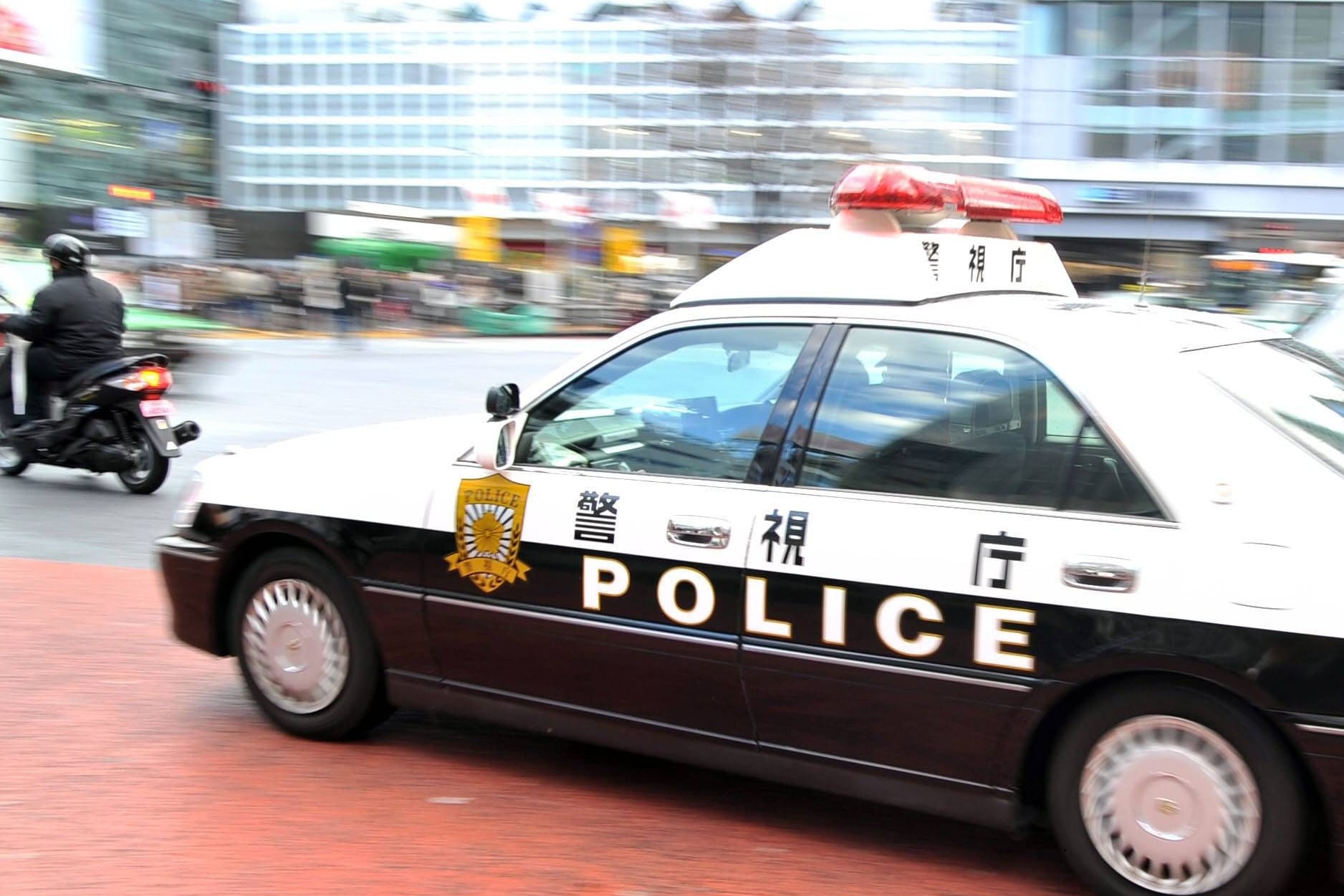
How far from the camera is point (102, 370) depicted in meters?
10.2

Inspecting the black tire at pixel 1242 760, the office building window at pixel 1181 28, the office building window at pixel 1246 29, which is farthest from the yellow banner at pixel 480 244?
the black tire at pixel 1242 760

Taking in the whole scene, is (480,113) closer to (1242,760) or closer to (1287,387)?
(1287,387)

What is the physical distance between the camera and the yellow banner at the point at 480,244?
1984 inches

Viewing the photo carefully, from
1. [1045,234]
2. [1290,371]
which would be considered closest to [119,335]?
[1290,371]

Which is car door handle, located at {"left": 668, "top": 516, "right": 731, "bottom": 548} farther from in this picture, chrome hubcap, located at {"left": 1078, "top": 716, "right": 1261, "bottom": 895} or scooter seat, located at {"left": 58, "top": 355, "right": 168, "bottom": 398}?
scooter seat, located at {"left": 58, "top": 355, "right": 168, "bottom": 398}

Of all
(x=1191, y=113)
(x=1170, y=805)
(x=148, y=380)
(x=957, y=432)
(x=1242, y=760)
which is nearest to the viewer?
(x=1242, y=760)

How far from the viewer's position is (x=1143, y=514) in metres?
3.49

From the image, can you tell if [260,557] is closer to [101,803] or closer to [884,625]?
[101,803]

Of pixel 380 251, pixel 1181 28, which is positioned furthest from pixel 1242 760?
pixel 1181 28

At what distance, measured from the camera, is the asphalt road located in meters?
8.95

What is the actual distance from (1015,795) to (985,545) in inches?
25.4

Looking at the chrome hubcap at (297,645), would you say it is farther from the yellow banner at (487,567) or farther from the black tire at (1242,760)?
the black tire at (1242,760)

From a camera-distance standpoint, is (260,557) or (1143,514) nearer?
(1143,514)

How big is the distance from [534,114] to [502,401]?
116786 mm
